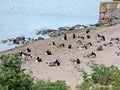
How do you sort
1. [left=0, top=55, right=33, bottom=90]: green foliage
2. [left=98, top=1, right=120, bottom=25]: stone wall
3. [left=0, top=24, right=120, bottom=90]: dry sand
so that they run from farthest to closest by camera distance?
[left=98, top=1, right=120, bottom=25]: stone wall → [left=0, top=24, right=120, bottom=90]: dry sand → [left=0, top=55, right=33, bottom=90]: green foliage

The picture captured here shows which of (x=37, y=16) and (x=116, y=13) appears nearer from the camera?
(x=116, y=13)

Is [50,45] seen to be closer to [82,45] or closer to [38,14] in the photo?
[82,45]

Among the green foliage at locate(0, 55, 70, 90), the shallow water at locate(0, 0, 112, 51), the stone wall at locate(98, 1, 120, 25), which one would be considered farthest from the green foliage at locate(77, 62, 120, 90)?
the stone wall at locate(98, 1, 120, 25)

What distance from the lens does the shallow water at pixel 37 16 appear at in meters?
29.5

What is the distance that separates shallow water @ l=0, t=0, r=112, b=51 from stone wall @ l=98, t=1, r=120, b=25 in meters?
4.27

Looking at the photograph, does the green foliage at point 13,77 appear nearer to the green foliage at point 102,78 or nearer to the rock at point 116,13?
the green foliage at point 102,78

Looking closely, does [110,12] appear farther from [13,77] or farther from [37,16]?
[13,77]

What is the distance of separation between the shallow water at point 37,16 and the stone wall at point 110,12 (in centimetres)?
427

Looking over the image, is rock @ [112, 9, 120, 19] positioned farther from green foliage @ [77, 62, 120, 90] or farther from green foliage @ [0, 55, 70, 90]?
green foliage @ [0, 55, 70, 90]

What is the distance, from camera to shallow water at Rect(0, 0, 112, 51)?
29.5 m

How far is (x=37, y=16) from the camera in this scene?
35.7 m

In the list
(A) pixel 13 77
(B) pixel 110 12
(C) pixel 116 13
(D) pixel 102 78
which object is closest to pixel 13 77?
(A) pixel 13 77

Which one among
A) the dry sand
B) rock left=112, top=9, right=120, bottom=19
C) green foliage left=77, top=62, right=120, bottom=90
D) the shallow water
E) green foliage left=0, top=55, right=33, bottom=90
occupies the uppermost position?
green foliage left=0, top=55, right=33, bottom=90

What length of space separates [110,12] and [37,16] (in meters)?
10.7
